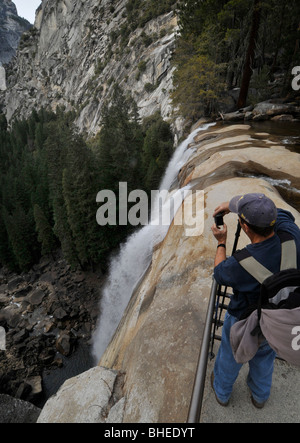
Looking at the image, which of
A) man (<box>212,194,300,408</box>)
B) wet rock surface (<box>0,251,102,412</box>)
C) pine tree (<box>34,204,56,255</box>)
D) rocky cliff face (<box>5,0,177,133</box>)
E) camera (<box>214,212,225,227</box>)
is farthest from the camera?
rocky cliff face (<box>5,0,177,133</box>)

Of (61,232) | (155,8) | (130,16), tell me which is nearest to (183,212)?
(61,232)

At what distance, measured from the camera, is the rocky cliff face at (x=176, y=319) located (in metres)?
3.28

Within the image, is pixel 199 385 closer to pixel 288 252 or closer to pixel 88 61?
pixel 288 252

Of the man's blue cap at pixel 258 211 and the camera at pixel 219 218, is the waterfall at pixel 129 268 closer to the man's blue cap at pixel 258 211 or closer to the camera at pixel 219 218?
the camera at pixel 219 218

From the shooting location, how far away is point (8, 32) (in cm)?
18350

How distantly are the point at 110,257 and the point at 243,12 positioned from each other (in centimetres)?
2593

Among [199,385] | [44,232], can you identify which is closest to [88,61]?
[44,232]

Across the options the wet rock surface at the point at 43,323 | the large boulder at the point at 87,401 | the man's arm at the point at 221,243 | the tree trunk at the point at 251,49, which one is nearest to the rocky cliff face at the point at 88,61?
the tree trunk at the point at 251,49

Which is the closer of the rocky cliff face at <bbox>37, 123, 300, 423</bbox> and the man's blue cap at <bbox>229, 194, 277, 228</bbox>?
the man's blue cap at <bbox>229, 194, 277, 228</bbox>

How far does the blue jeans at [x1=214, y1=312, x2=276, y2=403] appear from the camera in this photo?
96.6 inches

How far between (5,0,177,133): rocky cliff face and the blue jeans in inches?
1547

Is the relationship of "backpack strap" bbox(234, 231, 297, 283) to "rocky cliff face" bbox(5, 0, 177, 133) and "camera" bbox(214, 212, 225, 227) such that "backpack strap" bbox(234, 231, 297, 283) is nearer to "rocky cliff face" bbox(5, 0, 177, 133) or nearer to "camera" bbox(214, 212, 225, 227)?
"camera" bbox(214, 212, 225, 227)

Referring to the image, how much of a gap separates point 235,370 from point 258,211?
1880 mm

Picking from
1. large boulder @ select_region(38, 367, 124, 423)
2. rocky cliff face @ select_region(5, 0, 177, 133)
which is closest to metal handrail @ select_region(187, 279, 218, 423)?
large boulder @ select_region(38, 367, 124, 423)
